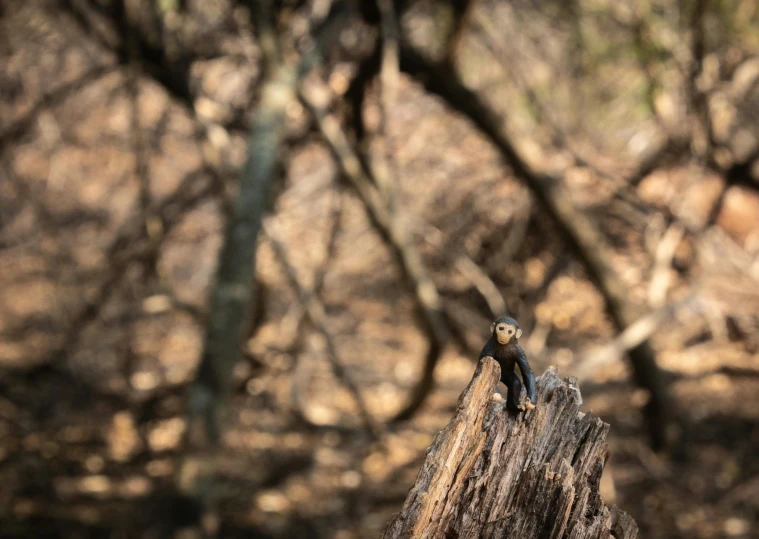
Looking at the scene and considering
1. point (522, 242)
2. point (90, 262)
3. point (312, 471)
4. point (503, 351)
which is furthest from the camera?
point (90, 262)

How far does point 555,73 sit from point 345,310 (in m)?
3.48

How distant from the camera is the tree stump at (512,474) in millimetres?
1434

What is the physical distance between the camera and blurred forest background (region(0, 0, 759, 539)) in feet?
Result: 15.8

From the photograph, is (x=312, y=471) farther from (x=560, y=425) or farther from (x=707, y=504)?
(x=560, y=425)

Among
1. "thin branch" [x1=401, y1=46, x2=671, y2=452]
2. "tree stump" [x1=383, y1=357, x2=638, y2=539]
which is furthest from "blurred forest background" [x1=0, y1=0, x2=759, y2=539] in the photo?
"tree stump" [x1=383, y1=357, x2=638, y2=539]

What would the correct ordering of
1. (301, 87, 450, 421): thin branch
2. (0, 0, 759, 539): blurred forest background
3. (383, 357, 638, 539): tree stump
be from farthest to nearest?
1. (301, 87, 450, 421): thin branch
2. (0, 0, 759, 539): blurred forest background
3. (383, 357, 638, 539): tree stump

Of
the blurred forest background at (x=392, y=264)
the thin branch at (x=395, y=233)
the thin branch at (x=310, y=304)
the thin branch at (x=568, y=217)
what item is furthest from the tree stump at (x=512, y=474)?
the thin branch at (x=568, y=217)

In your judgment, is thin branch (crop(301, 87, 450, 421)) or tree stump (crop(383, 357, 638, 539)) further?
thin branch (crop(301, 87, 450, 421))

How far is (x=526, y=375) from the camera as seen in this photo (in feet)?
4.93

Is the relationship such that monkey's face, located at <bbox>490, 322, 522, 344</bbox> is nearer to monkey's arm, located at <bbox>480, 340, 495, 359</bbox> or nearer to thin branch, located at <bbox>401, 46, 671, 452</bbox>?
monkey's arm, located at <bbox>480, 340, 495, 359</bbox>

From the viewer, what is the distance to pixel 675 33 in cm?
552

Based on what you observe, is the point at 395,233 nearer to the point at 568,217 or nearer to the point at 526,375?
the point at 568,217

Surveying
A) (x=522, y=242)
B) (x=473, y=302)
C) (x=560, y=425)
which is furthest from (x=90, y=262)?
(x=560, y=425)

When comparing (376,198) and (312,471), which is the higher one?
(376,198)
